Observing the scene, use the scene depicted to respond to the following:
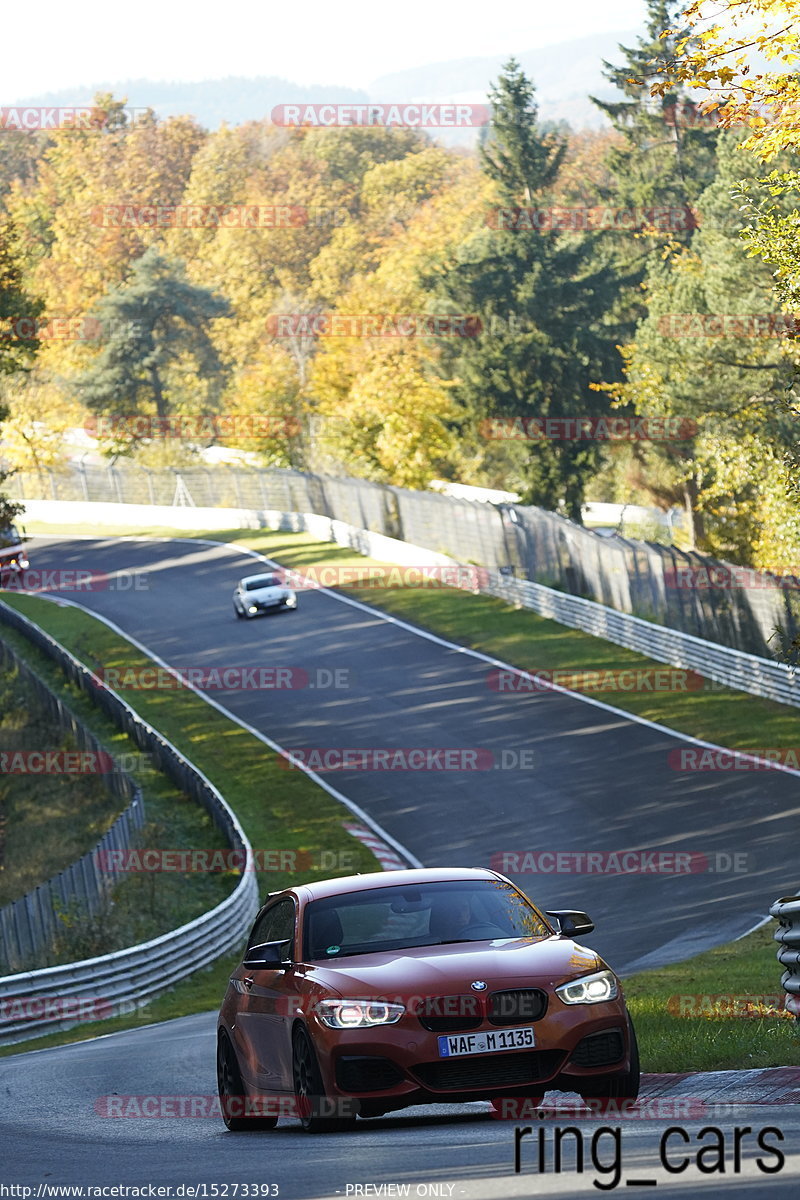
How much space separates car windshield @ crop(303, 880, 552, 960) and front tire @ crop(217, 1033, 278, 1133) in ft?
3.42

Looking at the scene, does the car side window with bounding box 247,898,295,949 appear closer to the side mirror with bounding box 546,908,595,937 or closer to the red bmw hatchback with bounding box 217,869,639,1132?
the red bmw hatchback with bounding box 217,869,639,1132

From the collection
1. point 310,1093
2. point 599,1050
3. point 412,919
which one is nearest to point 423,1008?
point 310,1093

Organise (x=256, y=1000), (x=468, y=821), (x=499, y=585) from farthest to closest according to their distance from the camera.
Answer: (x=499, y=585), (x=468, y=821), (x=256, y=1000)

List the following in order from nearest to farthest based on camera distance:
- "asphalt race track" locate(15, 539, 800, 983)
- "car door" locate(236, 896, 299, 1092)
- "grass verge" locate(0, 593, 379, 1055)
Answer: "car door" locate(236, 896, 299, 1092), "grass verge" locate(0, 593, 379, 1055), "asphalt race track" locate(15, 539, 800, 983)

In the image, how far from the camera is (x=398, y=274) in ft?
362

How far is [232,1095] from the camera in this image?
1000cm

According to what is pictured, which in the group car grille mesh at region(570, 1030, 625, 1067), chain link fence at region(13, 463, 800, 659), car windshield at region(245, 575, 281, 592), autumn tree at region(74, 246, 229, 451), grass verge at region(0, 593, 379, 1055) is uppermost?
autumn tree at region(74, 246, 229, 451)

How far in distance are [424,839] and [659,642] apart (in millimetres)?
14088

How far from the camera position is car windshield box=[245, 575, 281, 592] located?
177ft

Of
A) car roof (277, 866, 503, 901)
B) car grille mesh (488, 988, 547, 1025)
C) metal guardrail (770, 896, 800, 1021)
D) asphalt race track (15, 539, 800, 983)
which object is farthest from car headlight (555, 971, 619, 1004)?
asphalt race track (15, 539, 800, 983)

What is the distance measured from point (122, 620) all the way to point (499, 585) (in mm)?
13090

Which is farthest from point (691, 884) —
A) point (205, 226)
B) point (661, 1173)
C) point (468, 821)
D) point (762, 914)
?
point (205, 226)

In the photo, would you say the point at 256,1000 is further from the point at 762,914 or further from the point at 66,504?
the point at 66,504

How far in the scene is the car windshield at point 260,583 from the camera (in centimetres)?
5409
